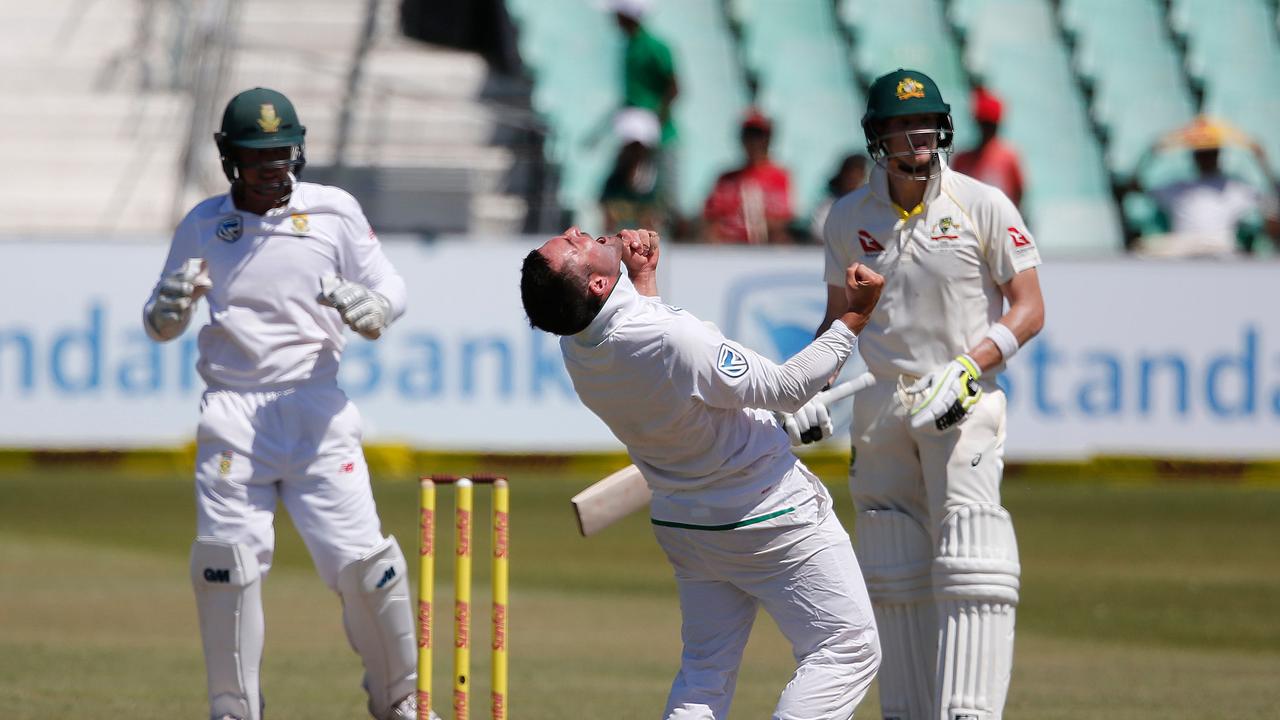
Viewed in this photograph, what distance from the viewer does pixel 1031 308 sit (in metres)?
5.84

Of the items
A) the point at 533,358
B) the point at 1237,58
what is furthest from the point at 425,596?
the point at 1237,58

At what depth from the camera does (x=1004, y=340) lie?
5.75m

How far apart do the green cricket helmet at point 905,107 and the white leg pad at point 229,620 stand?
7.20 ft

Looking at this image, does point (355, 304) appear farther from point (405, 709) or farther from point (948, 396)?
point (948, 396)

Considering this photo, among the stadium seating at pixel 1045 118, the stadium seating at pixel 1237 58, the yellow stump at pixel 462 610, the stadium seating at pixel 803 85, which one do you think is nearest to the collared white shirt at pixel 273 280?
the yellow stump at pixel 462 610

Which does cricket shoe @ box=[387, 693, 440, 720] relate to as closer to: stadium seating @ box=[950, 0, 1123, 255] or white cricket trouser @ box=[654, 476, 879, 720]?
white cricket trouser @ box=[654, 476, 879, 720]

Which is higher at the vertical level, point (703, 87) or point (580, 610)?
point (703, 87)

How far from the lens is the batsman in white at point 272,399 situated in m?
5.95

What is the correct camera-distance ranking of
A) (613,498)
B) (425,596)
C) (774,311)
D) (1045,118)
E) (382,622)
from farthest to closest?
(1045,118), (774,311), (382,622), (613,498), (425,596)

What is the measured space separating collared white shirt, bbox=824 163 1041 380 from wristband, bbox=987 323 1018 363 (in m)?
0.12

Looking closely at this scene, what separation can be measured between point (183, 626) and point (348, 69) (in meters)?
9.55

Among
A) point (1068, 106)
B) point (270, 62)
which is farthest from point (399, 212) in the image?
point (1068, 106)

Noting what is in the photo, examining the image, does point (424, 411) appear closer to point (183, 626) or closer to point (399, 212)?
point (399, 212)

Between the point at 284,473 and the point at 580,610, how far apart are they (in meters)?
3.68
